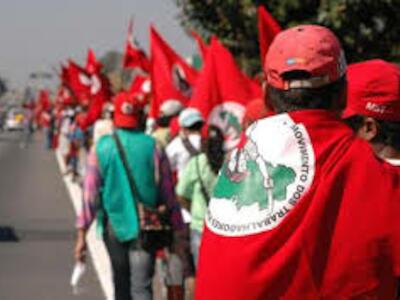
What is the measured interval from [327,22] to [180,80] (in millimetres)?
1738

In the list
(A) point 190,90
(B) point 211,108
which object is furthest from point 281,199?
(A) point 190,90

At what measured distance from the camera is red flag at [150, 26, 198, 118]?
12.2m

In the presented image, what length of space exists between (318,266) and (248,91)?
6559 millimetres

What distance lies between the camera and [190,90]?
12.4 metres

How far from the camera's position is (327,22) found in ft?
42.2

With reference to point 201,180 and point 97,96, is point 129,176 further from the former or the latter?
point 97,96

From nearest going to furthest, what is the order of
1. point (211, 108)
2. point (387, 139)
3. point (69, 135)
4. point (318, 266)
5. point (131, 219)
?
1. point (318, 266)
2. point (387, 139)
3. point (131, 219)
4. point (211, 108)
5. point (69, 135)

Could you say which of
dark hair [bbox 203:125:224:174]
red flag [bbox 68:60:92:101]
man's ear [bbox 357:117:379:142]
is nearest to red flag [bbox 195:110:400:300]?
man's ear [bbox 357:117:379:142]

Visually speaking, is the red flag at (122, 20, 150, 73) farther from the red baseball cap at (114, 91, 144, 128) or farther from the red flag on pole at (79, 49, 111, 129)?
the red baseball cap at (114, 91, 144, 128)

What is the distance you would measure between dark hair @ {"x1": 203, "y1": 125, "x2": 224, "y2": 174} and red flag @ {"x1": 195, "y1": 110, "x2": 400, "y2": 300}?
4.61 meters

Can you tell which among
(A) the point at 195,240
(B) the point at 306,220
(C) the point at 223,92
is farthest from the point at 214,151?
(B) the point at 306,220

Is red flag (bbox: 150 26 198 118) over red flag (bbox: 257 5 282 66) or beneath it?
beneath

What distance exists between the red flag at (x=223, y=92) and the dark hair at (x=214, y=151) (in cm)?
82

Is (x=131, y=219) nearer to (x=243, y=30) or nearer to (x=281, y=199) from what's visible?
(x=281, y=199)
